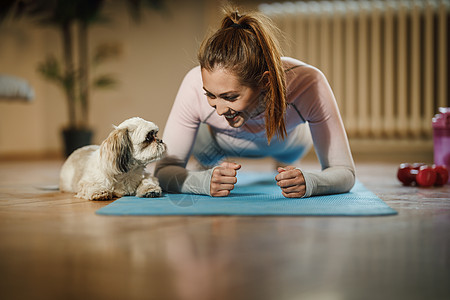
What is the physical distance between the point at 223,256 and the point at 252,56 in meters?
0.76

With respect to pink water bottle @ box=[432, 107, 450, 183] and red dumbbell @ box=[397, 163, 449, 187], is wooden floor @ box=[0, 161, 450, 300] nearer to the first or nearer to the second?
red dumbbell @ box=[397, 163, 449, 187]

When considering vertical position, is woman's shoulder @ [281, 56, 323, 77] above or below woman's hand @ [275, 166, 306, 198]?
above

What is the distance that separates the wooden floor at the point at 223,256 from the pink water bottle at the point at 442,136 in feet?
2.80

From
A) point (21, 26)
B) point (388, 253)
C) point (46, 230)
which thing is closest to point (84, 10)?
point (21, 26)

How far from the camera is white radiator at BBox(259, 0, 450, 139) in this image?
15.1 feet

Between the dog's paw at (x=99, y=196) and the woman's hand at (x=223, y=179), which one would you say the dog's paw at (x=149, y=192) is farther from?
the woman's hand at (x=223, y=179)

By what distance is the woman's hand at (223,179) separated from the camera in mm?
1716

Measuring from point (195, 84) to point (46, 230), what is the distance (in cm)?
83

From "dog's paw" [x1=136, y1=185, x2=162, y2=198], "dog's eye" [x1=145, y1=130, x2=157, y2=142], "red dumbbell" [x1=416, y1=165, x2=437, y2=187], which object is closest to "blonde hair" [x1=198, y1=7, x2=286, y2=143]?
"dog's eye" [x1=145, y1=130, x2=157, y2=142]

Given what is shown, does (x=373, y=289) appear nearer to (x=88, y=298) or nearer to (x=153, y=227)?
(x=88, y=298)

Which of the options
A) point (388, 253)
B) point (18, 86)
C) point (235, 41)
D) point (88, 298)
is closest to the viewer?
point (88, 298)

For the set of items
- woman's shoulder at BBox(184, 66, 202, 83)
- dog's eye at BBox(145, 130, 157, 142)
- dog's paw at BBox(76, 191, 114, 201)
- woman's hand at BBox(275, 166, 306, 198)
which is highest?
woman's shoulder at BBox(184, 66, 202, 83)

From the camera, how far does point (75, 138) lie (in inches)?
181

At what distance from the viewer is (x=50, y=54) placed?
17.8ft
